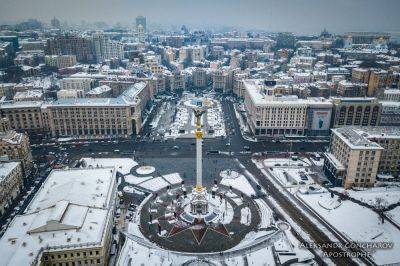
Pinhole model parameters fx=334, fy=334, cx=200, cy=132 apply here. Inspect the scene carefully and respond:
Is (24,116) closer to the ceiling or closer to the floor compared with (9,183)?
closer to the ceiling

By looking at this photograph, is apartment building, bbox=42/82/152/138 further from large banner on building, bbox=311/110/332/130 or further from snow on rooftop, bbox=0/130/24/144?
large banner on building, bbox=311/110/332/130

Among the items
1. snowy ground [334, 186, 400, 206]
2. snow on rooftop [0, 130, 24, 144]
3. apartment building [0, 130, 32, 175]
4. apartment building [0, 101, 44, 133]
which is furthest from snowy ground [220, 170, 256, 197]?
apartment building [0, 101, 44, 133]

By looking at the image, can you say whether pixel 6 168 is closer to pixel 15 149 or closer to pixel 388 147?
pixel 15 149

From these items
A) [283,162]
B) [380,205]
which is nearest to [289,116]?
[283,162]

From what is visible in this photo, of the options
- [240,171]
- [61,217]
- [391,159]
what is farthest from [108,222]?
[391,159]

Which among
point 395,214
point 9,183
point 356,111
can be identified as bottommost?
point 395,214

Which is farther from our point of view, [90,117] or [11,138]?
[90,117]
